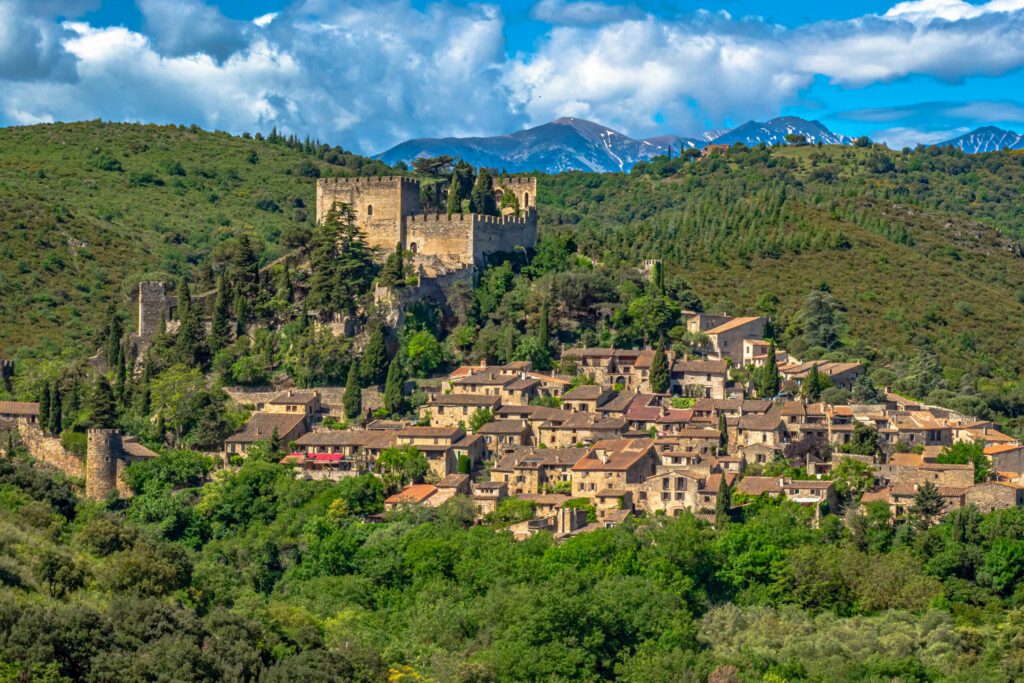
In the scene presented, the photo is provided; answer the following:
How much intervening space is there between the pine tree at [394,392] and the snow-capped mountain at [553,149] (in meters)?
89.7

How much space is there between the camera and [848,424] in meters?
62.3

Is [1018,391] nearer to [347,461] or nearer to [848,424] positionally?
[848,424]

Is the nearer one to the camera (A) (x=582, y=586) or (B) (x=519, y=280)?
(A) (x=582, y=586)

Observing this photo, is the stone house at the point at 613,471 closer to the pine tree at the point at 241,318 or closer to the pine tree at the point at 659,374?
the pine tree at the point at 659,374

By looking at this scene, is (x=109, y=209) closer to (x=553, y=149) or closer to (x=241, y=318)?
(x=241, y=318)

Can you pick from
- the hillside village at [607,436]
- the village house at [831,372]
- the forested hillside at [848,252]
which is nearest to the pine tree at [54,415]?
the hillside village at [607,436]

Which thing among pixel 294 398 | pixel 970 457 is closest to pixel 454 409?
pixel 294 398

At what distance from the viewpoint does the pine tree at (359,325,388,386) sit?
66.4 meters

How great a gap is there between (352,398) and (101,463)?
9682 millimetres

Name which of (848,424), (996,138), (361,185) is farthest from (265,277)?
(996,138)

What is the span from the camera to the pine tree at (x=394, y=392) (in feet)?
214

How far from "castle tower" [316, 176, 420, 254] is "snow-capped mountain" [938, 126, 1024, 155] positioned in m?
121

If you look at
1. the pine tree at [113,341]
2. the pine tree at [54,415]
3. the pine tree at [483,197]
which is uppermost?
the pine tree at [483,197]

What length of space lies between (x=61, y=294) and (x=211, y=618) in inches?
1907
